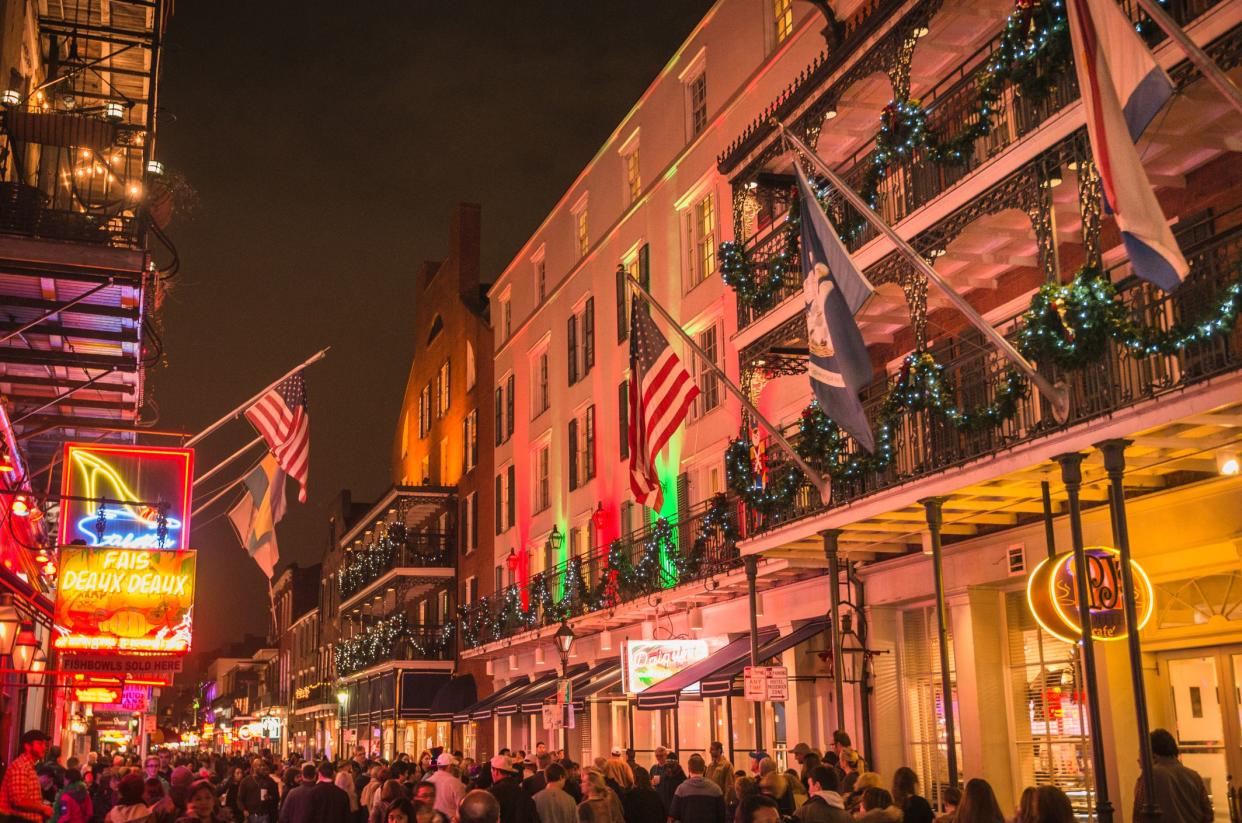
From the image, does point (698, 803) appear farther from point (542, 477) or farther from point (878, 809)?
point (542, 477)

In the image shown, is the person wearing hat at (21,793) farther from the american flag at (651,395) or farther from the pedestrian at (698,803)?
the american flag at (651,395)

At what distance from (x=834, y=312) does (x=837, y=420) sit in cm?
126

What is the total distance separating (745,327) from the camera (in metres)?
21.9

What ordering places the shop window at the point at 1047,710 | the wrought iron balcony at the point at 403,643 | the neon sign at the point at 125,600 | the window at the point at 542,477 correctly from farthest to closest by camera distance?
1. the wrought iron balcony at the point at 403,643
2. the window at the point at 542,477
3. the neon sign at the point at 125,600
4. the shop window at the point at 1047,710

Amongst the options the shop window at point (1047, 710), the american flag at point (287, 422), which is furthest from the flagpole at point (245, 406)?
the shop window at point (1047, 710)

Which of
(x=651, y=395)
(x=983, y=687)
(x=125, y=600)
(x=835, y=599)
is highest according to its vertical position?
(x=651, y=395)

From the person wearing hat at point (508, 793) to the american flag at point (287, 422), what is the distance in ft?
33.8

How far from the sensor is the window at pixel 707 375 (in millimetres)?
27031

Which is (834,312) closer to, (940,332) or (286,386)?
(940,332)

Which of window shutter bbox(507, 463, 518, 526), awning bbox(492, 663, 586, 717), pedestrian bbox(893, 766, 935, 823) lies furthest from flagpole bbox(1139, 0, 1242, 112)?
window shutter bbox(507, 463, 518, 526)

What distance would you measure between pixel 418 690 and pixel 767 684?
104 feet

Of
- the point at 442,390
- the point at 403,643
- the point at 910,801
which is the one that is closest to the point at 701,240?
the point at 910,801

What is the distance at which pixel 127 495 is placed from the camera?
20250mm

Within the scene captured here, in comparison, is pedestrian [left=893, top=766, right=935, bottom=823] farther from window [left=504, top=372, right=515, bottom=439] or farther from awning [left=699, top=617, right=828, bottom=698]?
window [left=504, top=372, right=515, bottom=439]
